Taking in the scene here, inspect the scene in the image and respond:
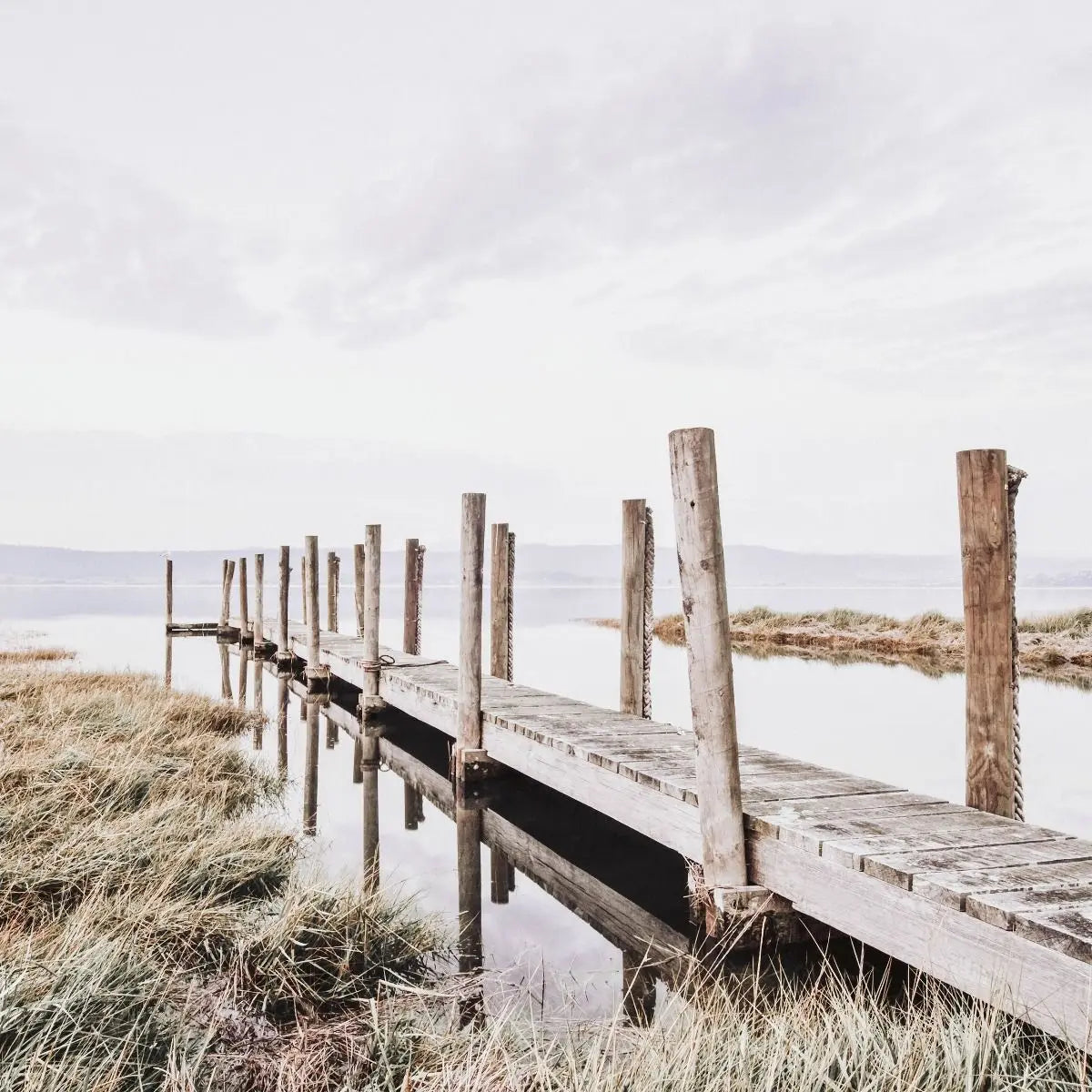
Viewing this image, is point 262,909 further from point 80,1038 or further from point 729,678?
point 729,678

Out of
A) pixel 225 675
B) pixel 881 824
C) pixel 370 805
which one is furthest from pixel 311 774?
pixel 225 675

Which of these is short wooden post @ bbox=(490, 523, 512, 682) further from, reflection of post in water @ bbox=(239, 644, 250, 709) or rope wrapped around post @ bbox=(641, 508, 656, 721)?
reflection of post in water @ bbox=(239, 644, 250, 709)

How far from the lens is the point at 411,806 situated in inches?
350

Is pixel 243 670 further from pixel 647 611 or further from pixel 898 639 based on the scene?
pixel 898 639

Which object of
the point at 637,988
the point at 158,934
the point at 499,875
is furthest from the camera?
the point at 499,875

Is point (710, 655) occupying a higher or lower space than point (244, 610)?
higher

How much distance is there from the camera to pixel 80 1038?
3.24 metres

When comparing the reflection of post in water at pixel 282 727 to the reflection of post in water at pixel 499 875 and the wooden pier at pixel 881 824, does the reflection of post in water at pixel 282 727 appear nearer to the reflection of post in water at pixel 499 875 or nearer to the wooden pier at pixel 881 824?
the reflection of post in water at pixel 499 875

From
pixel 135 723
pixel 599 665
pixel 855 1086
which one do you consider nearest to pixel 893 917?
pixel 855 1086

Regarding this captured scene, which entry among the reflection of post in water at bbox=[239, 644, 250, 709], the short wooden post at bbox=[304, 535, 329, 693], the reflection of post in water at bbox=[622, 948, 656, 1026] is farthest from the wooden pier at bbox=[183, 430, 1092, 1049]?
the short wooden post at bbox=[304, 535, 329, 693]

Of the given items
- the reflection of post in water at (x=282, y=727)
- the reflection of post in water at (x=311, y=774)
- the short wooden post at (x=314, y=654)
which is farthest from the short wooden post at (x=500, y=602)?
the short wooden post at (x=314, y=654)

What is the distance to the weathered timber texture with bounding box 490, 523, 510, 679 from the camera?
10.8 meters

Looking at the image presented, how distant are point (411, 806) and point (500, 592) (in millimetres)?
2947

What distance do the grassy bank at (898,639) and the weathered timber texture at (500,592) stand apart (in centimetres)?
959
